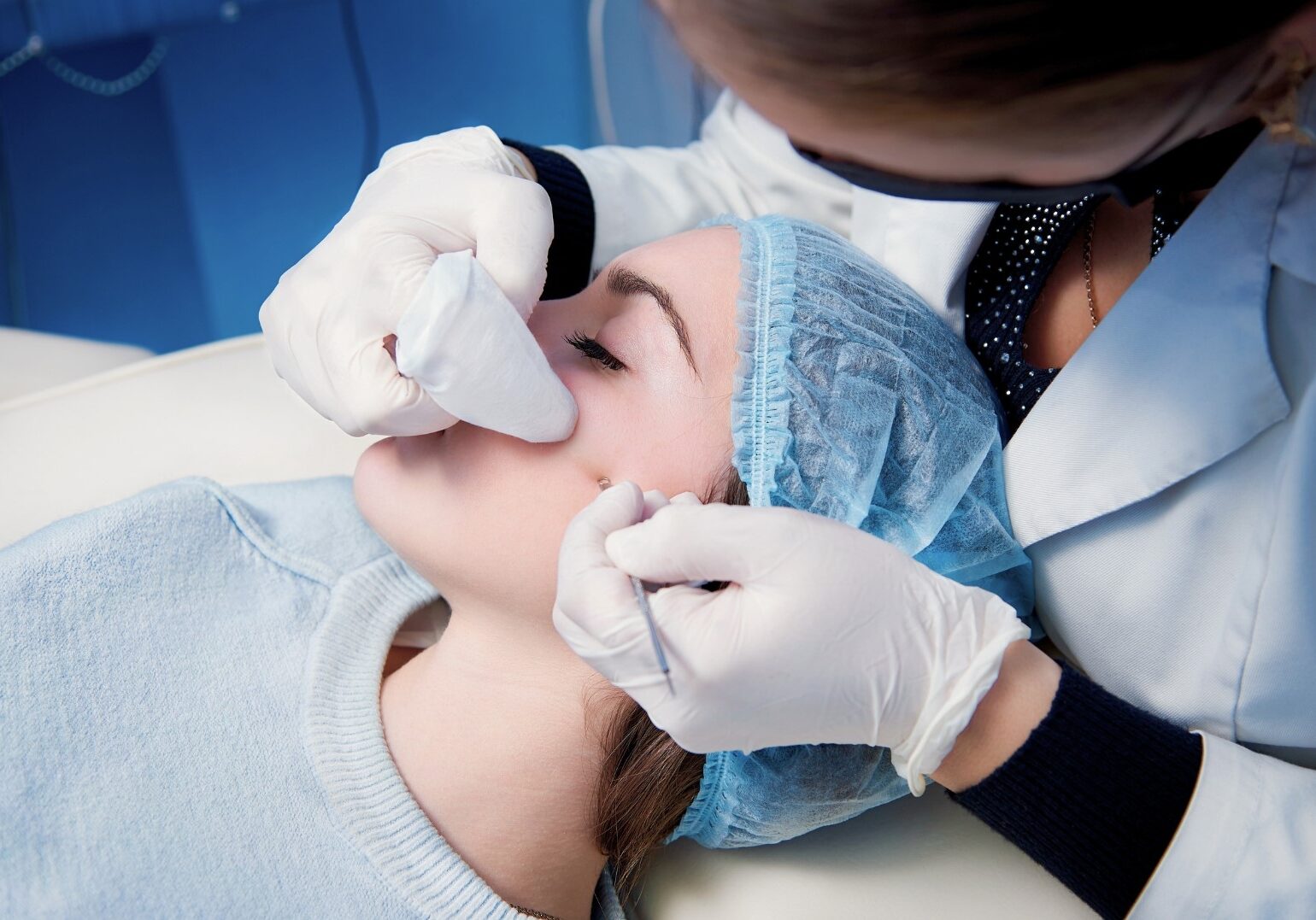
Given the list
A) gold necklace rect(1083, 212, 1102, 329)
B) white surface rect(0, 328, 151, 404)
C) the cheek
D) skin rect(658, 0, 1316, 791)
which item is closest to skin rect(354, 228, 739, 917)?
the cheek

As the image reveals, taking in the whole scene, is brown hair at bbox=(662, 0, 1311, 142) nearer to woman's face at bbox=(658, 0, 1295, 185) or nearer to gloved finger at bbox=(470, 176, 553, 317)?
woman's face at bbox=(658, 0, 1295, 185)

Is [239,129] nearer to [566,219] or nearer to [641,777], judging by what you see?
[566,219]

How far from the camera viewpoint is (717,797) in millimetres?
1023

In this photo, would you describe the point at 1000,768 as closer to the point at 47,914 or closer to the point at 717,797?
the point at 717,797

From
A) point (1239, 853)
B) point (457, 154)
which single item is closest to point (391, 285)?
point (457, 154)

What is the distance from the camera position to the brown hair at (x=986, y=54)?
0.59 meters

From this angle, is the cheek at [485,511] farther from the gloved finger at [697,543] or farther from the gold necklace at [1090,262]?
the gold necklace at [1090,262]

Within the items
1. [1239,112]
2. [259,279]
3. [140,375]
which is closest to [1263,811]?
[1239,112]

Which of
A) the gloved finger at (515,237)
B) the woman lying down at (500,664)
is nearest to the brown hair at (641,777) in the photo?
the woman lying down at (500,664)

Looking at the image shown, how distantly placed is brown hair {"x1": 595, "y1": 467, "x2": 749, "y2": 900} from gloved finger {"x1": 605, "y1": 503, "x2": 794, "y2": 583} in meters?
0.15

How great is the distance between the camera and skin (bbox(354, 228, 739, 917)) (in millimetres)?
969

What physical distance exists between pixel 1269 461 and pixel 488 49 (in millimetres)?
2483

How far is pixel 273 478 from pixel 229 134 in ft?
6.16

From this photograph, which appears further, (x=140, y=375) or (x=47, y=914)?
(x=140, y=375)
